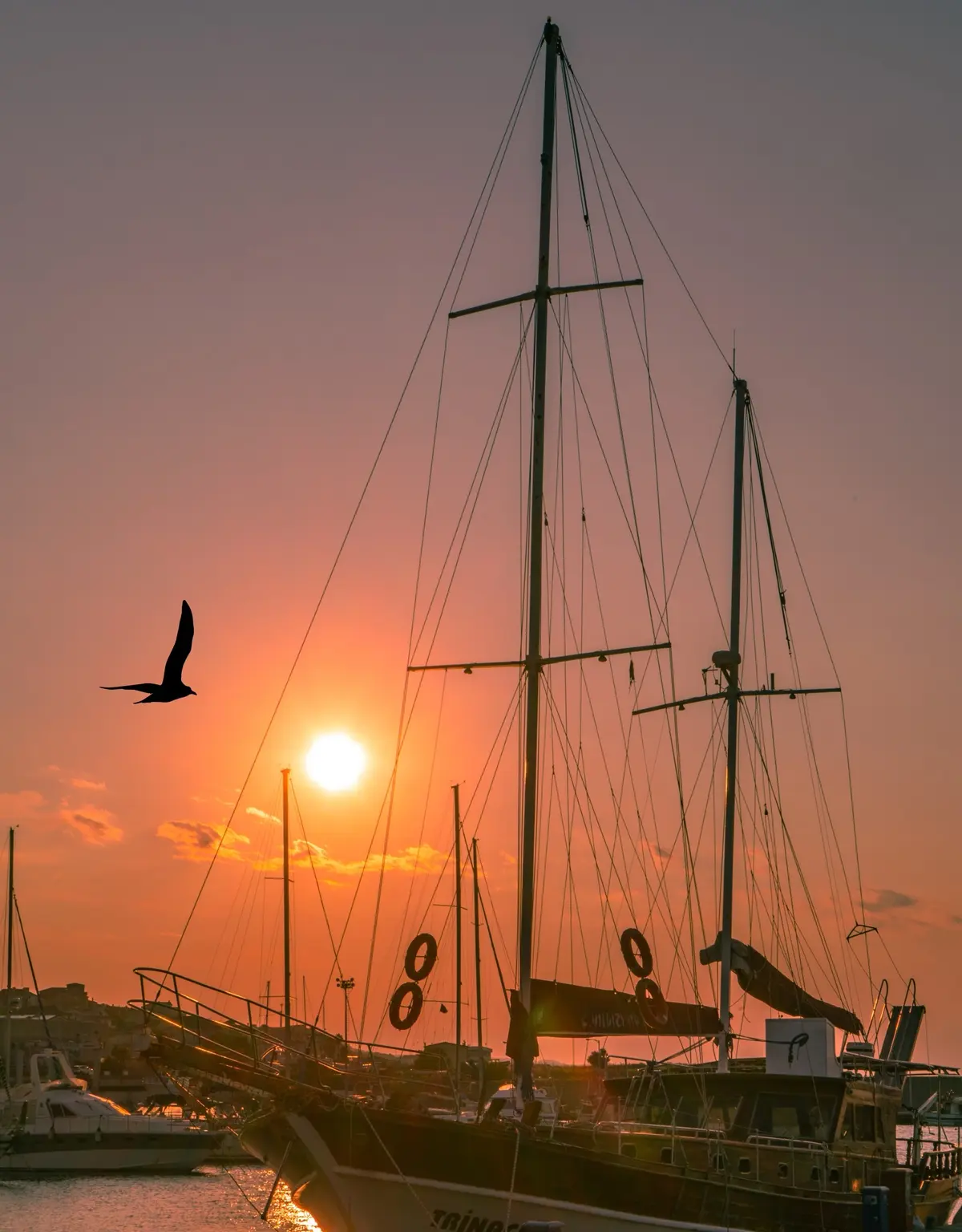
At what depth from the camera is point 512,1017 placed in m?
23.7

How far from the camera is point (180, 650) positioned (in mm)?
20609

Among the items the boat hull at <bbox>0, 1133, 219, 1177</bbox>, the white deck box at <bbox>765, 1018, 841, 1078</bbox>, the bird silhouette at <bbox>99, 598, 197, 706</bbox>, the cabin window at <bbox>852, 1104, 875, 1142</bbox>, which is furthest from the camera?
the boat hull at <bbox>0, 1133, 219, 1177</bbox>

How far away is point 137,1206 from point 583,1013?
37.6 m

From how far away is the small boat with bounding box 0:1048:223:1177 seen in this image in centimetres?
5881

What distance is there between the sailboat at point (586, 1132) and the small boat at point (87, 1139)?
38410mm

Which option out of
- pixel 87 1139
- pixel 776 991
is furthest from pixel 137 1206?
pixel 776 991

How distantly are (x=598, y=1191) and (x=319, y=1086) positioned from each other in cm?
465

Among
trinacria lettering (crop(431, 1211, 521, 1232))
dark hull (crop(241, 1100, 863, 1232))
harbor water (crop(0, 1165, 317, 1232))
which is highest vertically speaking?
dark hull (crop(241, 1100, 863, 1232))

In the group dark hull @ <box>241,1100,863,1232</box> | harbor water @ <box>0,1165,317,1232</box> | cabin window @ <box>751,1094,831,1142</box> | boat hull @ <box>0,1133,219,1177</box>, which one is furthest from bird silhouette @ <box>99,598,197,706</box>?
boat hull @ <box>0,1133,219,1177</box>

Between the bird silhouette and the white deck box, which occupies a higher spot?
the bird silhouette

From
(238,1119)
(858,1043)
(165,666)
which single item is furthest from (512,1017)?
(858,1043)

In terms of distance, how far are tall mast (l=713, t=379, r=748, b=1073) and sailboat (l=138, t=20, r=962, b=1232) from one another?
304cm

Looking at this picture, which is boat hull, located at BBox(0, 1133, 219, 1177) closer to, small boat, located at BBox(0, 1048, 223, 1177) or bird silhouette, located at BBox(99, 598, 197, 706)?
small boat, located at BBox(0, 1048, 223, 1177)

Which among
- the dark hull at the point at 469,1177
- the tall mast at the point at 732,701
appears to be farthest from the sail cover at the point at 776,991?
the dark hull at the point at 469,1177
